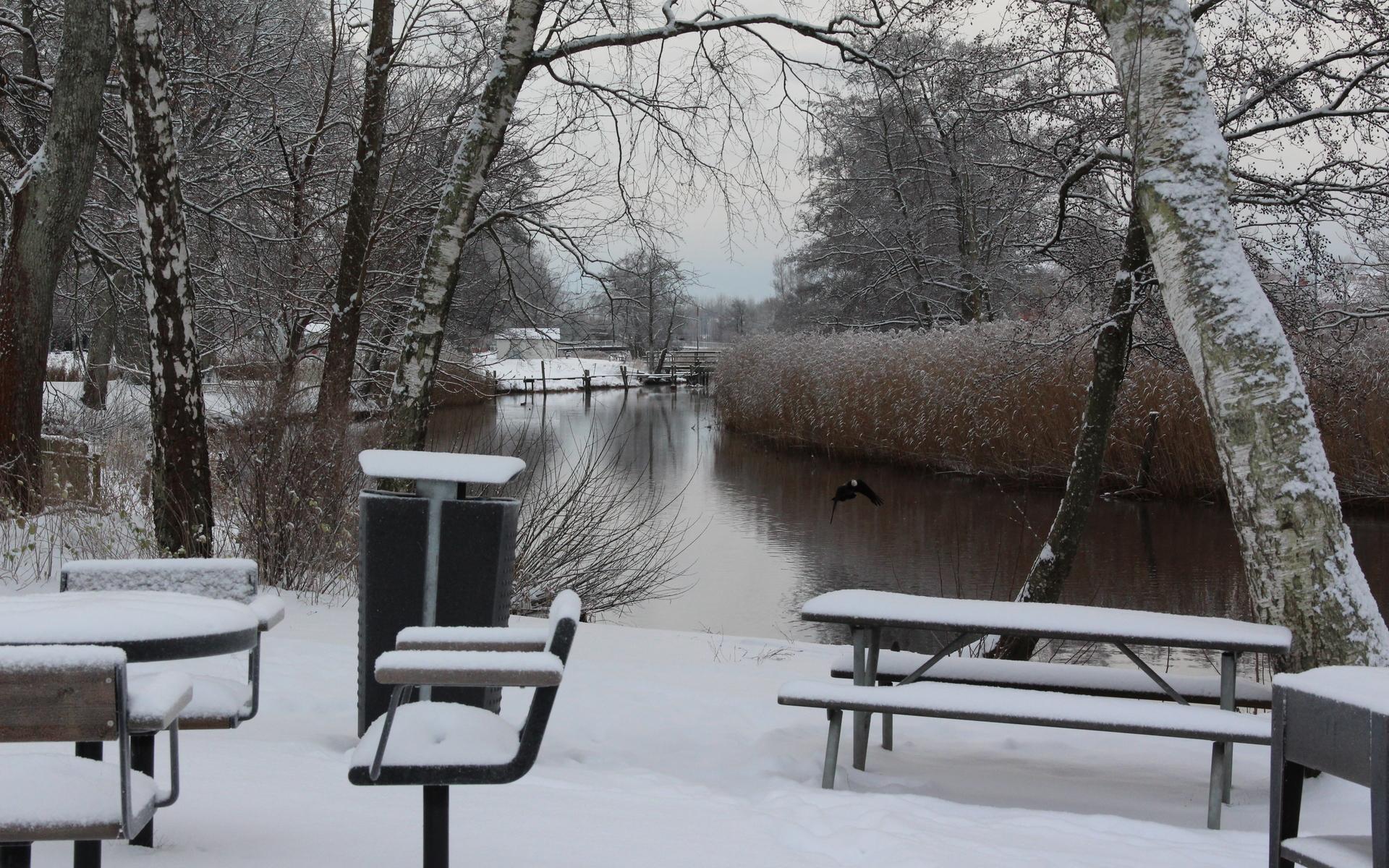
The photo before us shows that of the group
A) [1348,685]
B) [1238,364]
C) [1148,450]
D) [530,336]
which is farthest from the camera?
[1148,450]

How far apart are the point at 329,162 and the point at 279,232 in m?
1.75

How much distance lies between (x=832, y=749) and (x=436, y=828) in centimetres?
178

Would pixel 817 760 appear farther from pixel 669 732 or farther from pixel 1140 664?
pixel 1140 664

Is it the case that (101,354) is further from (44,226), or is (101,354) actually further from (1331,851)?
(1331,851)

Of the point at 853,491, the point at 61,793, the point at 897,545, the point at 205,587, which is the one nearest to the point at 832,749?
the point at 205,587

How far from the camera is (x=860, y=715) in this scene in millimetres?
4344

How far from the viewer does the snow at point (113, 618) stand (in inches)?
98.0

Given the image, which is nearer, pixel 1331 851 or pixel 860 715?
pixel 1331 851

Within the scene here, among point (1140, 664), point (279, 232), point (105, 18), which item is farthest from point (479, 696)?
point (279, 232)

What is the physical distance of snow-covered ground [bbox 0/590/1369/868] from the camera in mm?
3123

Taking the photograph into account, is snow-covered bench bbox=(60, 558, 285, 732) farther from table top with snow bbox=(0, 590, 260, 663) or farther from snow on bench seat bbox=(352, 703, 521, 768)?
snow on bench seat bbox=(352, 703, 521, 768)

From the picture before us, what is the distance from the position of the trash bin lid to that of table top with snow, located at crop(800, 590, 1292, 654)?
122cm

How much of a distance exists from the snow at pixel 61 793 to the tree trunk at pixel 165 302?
17.9ft

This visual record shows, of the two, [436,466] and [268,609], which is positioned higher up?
[436,466]
